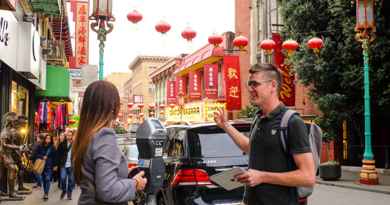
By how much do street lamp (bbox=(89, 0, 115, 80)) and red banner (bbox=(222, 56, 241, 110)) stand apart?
78.4 feet

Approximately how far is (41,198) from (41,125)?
11.9 m

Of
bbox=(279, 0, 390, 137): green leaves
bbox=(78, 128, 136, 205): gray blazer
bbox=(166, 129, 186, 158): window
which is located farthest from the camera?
bbox=(279, 0, 390, 137): green leaves

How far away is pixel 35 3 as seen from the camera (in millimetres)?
17109

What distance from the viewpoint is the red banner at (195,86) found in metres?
50.8

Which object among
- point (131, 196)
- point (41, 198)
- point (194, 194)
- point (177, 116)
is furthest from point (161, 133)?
point (177, 116)

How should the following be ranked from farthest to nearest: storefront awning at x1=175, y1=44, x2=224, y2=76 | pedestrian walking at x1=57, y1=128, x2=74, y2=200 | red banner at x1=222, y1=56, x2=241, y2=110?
storefront awning at x1=175, y1=44, x2=224, y2=76
red banner at x1=222, y1=56, x2=241, y2=110
pedestrian walking at x1=57, y1=128, x2=74, y2=200

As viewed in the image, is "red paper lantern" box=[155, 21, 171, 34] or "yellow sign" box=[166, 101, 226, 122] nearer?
"red paper lantern" box=[155, 21, 171, 34]

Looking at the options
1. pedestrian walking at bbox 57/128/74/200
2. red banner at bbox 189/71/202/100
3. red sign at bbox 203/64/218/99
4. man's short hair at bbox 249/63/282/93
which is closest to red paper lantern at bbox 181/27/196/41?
pedestrian walking at bbox 57/128/74/200

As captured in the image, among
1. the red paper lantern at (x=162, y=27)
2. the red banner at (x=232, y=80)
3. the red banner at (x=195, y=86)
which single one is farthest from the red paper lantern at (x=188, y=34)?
the red banner at (x=195, y=86)

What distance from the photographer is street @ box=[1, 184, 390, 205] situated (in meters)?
13.7

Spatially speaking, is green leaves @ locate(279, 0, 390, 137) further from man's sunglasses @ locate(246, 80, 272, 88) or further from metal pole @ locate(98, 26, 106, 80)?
man's sunglasses @ locate(246, 80, 272, 88)

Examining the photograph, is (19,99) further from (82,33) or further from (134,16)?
(82,33)

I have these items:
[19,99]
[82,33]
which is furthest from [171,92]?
[19,99]

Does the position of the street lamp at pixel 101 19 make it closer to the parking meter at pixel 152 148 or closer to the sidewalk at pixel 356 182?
the parking meter at pixel 152 148
